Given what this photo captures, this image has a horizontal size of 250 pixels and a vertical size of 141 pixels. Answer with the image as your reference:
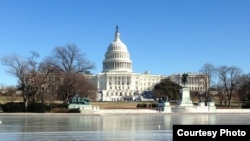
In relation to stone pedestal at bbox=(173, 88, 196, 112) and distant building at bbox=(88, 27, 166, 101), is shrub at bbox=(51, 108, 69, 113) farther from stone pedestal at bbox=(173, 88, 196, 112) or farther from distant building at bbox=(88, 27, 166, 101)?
distant building at bbox=(88, 27, 166, 101)

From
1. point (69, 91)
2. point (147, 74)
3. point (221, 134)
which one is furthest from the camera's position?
point (147, 74)

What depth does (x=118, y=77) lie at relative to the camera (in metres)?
182

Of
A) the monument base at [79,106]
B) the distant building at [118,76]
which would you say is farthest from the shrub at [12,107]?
the distant building at [118,76]

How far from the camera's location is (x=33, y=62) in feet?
208

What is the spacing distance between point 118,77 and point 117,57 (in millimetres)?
10817

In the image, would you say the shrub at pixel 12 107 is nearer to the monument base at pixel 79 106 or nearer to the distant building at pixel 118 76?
the monument base at pixel 79 106

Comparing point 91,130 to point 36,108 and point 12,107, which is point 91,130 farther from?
point 12,107

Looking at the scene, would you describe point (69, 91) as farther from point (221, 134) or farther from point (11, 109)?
point (221, 134)

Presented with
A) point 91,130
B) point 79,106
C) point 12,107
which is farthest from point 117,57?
point 91,130

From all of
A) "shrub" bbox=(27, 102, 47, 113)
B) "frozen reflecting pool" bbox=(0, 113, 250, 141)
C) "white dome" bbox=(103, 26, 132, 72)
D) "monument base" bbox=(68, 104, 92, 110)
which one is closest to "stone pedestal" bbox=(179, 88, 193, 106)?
"monument base" bbox=(68, 104, 92, 110)

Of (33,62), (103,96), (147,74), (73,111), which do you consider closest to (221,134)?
(73,111)

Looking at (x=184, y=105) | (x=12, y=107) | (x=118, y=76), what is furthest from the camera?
(x=118, y=76)

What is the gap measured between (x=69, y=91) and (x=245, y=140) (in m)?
60.6

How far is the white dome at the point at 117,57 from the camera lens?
174875 millimetres
